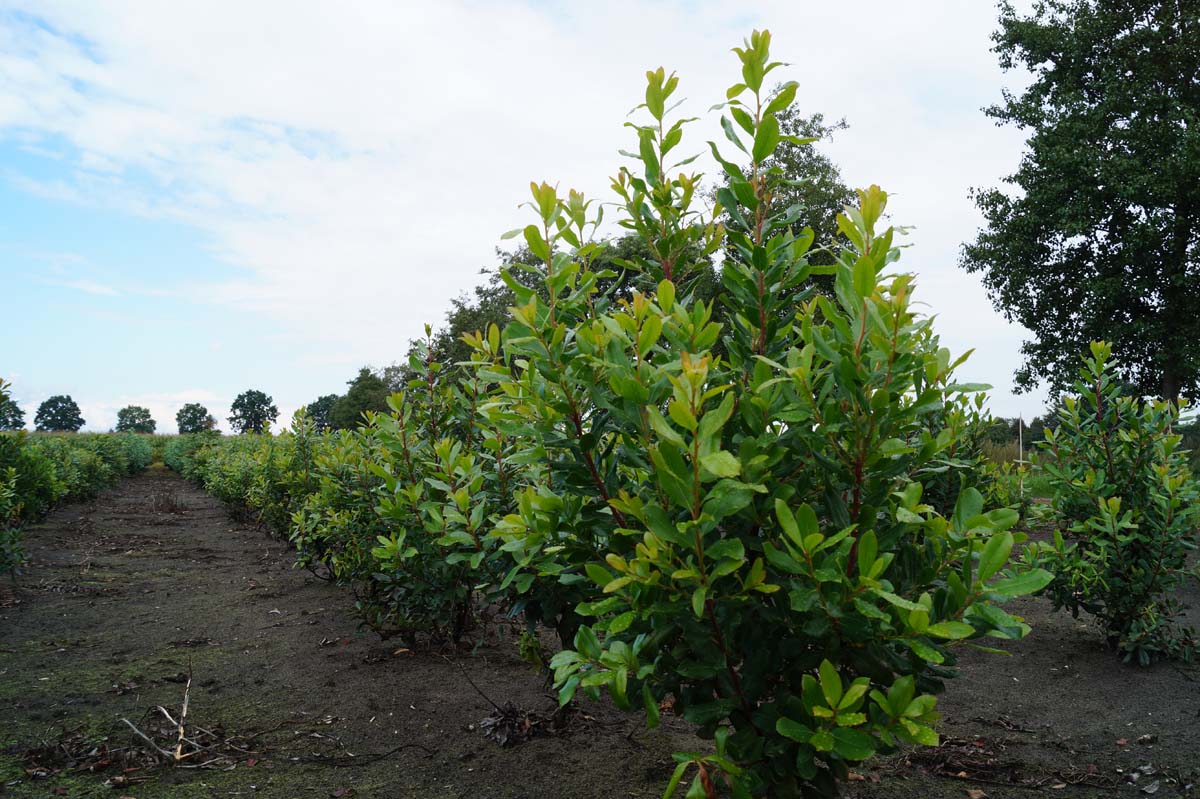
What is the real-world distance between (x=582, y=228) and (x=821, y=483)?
1.03m

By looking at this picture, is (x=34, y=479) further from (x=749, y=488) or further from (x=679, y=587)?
(x=749, y=488)

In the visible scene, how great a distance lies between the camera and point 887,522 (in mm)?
1883

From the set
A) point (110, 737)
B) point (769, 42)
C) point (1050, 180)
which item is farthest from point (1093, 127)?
point (110, 737)

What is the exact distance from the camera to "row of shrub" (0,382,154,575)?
6.96 m

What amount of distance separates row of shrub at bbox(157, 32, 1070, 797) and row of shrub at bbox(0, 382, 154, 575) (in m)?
7.03

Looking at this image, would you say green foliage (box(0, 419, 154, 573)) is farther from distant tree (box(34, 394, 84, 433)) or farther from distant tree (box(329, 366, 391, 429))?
distant tree (box(34, 394, 84, 433))

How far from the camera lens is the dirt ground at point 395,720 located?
9.92ft

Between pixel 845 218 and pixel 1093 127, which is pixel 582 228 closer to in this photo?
pixel 845 218

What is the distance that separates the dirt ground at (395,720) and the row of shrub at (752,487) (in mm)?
1183

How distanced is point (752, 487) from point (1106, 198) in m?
22.6

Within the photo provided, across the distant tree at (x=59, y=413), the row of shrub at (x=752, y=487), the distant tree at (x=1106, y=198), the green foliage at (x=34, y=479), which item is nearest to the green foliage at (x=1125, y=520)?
the row of shrub at (x=752, y=487)

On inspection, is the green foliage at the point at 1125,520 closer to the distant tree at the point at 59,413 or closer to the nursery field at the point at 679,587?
the nursery field at the point at 679,587

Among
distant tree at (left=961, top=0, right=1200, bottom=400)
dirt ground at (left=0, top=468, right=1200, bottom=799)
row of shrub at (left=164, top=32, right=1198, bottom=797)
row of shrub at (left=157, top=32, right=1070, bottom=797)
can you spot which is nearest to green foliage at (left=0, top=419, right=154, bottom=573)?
dirt ground at (left=0, top=468, right=1200, bottom=799)

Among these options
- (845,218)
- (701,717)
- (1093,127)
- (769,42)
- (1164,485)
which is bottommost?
(701,717)
